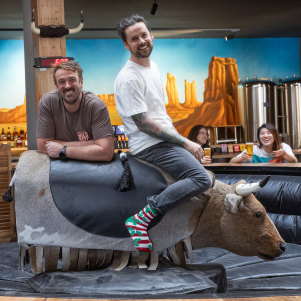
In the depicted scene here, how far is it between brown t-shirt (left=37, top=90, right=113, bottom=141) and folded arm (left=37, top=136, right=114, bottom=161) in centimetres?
4

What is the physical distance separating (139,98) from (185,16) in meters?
5.10

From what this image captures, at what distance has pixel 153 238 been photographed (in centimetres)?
268

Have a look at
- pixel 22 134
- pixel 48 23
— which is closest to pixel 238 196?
pixel 48 23

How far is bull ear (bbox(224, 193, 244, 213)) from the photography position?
8.95 feet

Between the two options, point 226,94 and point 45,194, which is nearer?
point 45,194

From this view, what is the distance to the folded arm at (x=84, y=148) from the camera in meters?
2.74

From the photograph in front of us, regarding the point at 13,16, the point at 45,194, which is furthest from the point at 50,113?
the point at 13,16

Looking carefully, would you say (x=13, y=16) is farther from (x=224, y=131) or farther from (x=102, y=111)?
(x=102, y=111)

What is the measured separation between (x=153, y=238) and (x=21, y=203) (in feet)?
2.69

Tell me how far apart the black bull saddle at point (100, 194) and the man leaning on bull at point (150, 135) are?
0.27 ft

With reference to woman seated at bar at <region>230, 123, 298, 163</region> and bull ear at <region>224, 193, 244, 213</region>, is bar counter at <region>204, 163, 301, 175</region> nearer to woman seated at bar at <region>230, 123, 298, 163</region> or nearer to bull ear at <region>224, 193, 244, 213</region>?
woman seated at bar at <region>230, 123, 298, 163</region>

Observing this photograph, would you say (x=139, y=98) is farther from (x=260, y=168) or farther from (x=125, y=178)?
(x=260, y=168)

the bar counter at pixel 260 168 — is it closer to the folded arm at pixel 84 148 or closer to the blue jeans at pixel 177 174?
the blue jeans at pixel 177 174

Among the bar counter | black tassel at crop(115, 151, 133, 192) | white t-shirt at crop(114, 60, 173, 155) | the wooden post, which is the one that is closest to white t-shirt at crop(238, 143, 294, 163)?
the bar counter
